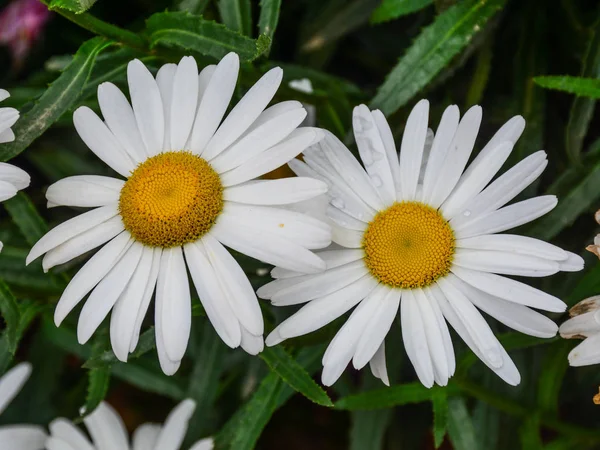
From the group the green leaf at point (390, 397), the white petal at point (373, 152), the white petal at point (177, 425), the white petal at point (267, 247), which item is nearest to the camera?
the white petal at point (267, 247)

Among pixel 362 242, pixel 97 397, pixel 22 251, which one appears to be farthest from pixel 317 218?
pixel 22 251

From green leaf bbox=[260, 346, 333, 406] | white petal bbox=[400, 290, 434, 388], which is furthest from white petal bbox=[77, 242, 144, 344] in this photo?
white petal bbox=[400, 290, 434, 388]

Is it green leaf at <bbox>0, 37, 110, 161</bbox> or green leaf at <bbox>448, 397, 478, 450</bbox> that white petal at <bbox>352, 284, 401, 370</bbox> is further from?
A: green leaf at <bbox>0, 37, 110, 161</bbox>

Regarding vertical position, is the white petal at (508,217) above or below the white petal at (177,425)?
above

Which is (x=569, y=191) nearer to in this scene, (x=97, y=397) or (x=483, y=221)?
(x=483, y=221)

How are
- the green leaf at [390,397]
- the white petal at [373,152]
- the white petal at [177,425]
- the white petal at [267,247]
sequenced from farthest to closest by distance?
1. the white petal at [177,425]
2. the green leaf at [390,397]
3. the white petal at [373,152]
4. the white petal at [267,247]

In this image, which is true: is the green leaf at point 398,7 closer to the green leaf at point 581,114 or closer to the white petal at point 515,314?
the green leaf at point 581,114

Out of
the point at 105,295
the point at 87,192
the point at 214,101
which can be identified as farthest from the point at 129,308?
the point at 214,101

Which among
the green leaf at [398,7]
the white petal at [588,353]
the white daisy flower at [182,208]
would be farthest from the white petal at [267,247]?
the green leaf at [398,7]
